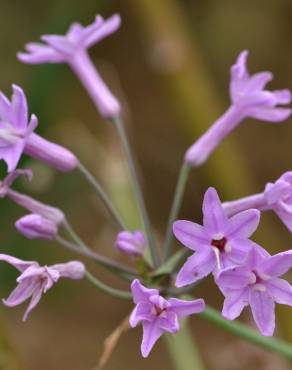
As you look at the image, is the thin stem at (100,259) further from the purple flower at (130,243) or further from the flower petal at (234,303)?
the flower petal at (234,303)

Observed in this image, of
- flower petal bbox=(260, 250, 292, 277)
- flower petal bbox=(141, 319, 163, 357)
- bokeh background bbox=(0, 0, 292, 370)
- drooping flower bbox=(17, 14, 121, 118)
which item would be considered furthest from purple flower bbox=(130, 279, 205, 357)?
bokeh background bbox=(0, 0, 292, 370)

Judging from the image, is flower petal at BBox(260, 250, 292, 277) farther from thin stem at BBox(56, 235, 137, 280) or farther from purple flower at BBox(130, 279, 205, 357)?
thin stem at BBox(56, 235, 137, 280)

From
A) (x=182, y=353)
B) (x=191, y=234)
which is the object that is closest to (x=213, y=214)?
(x=191, y=234)

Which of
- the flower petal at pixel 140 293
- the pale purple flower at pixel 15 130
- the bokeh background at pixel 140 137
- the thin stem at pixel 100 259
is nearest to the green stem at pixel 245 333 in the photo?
the thin stem at pixel 100 259

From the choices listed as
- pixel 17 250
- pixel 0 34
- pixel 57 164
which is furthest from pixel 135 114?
pixel 57 164

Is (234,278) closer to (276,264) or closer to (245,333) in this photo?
(276,264)
